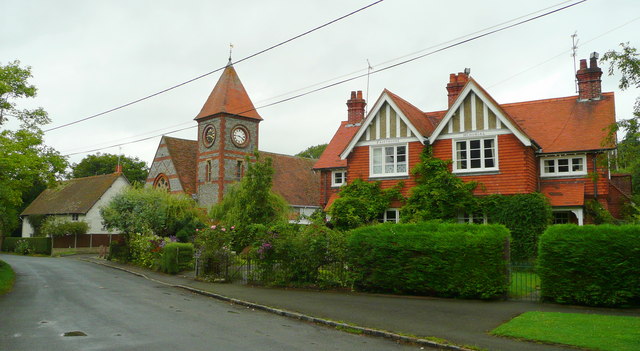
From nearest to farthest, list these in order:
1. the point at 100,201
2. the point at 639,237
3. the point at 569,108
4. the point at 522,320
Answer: the point at 522,320 < the point at 639,237 < the point at 569,108 < the point at 100,201

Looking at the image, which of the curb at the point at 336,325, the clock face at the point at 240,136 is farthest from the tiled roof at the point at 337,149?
the clock face at the point at 240,136

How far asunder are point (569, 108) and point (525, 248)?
908 centimetres

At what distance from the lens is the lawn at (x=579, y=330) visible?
929cm

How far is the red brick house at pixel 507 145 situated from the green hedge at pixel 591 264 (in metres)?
8.69

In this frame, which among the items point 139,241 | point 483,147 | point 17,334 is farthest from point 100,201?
point 17,334

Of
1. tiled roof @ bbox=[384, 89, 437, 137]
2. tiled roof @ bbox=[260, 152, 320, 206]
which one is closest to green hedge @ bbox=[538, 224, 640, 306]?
tiled roof @ bbox=[384, 89, 437, 137]

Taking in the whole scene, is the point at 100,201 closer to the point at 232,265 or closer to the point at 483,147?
the point at 232,265

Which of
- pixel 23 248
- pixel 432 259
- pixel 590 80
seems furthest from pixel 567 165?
pixel 23 248

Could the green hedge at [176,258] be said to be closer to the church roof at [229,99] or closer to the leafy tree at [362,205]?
the leafy tree at [362,205]

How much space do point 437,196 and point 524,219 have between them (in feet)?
12.5

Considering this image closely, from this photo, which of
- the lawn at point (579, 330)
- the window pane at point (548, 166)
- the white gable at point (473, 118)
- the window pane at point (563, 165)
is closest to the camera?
the lawn at point (579, 330)

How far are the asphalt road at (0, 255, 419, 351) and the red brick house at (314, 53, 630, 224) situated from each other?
12533mm

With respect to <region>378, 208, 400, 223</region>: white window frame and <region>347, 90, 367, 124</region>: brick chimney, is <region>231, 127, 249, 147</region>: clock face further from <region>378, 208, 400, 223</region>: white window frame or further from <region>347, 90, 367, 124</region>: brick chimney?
<region>378, 208, 400, 223</region>: white window frame

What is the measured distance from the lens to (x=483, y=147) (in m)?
23.6
